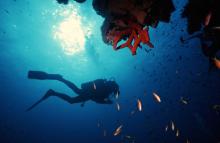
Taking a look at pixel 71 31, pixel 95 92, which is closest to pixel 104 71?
pixel 71 31

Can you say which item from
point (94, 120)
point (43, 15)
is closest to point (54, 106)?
point (94, 120)

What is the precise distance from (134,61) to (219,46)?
3028 cm

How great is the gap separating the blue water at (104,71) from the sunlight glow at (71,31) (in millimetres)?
668

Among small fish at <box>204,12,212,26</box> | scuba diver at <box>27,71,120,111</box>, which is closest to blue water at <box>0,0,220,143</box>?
small fish at <box>204,12,212,26</box>

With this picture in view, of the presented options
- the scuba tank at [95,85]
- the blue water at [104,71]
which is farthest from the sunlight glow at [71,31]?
the scuba tank at [95,85]

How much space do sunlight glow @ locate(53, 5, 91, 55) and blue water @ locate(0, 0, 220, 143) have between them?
0.67m

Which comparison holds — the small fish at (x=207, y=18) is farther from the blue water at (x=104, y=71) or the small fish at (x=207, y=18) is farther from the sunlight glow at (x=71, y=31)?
the sunlight glow at (x=71, y=31)

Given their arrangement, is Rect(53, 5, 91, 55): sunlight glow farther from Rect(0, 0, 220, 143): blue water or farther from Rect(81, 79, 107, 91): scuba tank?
Rect(81, 79, 107, 91): scuba tank

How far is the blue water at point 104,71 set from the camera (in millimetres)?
23359

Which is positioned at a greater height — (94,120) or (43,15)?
(43,15)

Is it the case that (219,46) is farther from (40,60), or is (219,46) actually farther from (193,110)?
(193,110)

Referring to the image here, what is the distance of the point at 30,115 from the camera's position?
100 metres

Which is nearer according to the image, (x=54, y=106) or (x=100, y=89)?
(x=100, y=89)

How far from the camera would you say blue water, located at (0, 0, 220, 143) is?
76.6 ft
